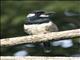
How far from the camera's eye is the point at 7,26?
71.6 inches

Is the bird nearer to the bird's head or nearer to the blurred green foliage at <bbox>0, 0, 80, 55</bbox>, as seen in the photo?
the bird's head

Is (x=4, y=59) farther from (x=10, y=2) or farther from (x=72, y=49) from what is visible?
(x=10, y=2)

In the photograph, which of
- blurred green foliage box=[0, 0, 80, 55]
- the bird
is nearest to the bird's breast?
the bird

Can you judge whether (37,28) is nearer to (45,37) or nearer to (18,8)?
(45,37)

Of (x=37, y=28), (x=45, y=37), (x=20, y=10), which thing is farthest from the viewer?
(x=20, y=10)

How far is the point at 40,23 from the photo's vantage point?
131cm

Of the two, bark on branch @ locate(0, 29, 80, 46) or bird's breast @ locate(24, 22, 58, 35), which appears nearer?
bark on branch @ locate(0, 29, 80, 46)

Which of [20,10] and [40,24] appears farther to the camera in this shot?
[20,10]

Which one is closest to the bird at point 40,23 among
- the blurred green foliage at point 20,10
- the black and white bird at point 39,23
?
the black and white bird at point 39,23

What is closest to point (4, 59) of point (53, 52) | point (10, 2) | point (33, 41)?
point (33, 41)

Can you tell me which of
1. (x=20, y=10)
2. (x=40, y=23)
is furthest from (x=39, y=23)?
(x=20, y=10)

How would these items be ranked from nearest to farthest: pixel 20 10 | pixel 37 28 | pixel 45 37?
1. pixel 45 37
2. pixel 37 28
3. pixel 20 10

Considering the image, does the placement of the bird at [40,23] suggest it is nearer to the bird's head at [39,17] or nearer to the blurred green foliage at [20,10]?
the bird's head at [39,17]

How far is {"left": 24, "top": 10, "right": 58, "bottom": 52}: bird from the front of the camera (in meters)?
1.28
